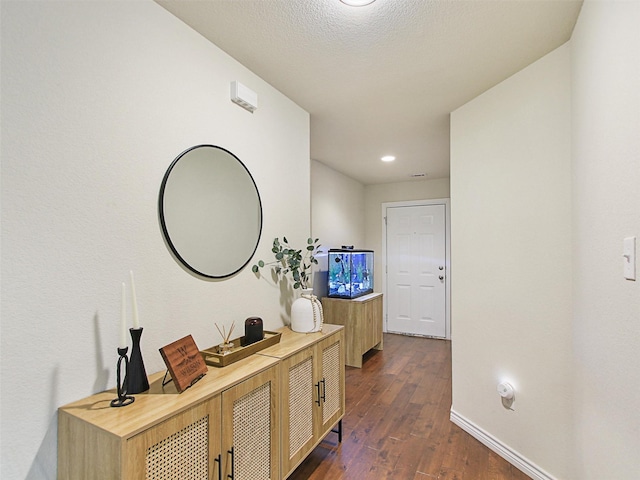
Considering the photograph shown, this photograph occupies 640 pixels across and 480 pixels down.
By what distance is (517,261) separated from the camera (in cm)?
213

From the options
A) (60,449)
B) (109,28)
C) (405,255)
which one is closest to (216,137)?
(109,28)

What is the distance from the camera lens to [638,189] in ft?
3.43

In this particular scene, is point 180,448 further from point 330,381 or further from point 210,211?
point 330,381

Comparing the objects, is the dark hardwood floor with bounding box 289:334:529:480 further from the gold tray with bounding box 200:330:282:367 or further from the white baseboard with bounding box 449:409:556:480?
the gold tray with bounding box 200:330:282:367

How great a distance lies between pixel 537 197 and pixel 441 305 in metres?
3.38

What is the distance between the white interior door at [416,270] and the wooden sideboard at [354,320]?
54.9 inches

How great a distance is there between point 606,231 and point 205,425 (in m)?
1.70

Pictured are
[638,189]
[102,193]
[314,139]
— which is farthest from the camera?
[314,139]

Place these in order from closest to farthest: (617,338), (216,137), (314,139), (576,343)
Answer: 1. (617,338)
2. (576,343)
3. (216,137)
4. (314,139)

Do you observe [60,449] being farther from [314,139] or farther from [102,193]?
[314,139]

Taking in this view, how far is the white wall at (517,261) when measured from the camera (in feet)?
6.22

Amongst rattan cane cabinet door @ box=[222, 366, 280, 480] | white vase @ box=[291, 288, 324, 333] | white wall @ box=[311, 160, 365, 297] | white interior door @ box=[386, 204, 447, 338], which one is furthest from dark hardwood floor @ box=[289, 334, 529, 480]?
white interior door @ box=[386, 204, 447, 338]

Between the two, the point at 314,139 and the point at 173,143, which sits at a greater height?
the point at 314,139

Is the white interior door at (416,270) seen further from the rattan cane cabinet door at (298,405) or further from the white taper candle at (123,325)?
the white taper candle at (123,325)
